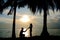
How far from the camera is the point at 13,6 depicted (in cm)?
2641

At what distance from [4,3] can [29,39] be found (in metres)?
5.50

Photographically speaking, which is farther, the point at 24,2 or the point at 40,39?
the point at 24,2

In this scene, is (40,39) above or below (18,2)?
below

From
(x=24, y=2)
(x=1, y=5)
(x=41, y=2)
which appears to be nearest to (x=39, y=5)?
(x=41, y=2)

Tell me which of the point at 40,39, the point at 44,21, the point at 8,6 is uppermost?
the point at 8,6

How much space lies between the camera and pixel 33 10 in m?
30.5

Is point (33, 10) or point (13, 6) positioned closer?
point (13, 6)

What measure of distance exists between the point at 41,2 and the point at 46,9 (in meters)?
1.28

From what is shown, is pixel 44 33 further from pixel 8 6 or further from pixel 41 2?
pixel 8 6

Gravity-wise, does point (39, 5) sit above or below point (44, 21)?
above

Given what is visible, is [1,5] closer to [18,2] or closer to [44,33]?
[18,2]

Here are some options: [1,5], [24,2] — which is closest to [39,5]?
[24,2]

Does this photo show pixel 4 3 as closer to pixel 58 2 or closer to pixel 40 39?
pixel 40 39

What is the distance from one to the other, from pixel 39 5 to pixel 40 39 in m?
6.12
